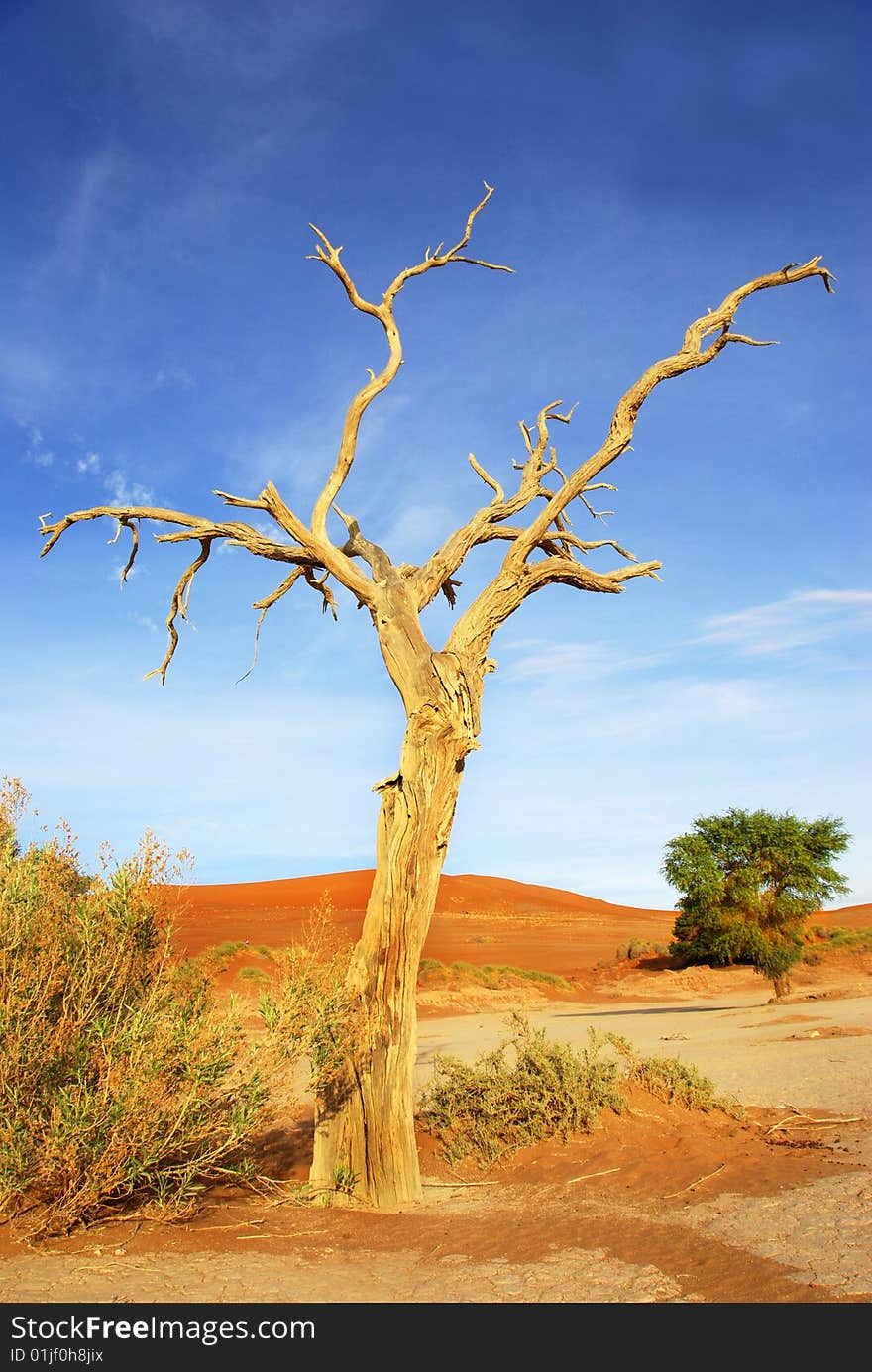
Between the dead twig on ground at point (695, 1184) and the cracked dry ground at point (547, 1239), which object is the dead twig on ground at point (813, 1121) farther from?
the dead twig on ground at point (695, 1184)

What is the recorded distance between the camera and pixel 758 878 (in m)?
24.6

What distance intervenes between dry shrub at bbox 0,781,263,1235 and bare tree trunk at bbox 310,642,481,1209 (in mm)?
1046

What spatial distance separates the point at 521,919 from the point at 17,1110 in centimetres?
6168

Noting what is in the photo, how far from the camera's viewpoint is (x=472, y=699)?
8.15 m

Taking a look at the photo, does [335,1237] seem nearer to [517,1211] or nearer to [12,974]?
[517,1211]

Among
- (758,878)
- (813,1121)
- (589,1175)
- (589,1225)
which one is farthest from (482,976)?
(589,1225)

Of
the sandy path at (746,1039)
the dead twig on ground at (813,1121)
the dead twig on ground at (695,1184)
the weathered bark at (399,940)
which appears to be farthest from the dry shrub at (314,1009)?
the dead twig on ground at (813,1121)

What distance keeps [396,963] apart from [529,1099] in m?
2.54

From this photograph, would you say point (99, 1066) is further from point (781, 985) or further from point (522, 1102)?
point (781, 985)

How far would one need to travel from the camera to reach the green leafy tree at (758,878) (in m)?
24.0

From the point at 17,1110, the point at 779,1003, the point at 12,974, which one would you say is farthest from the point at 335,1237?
the point at 779,1003

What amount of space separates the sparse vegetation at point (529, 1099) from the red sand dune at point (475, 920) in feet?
55.3

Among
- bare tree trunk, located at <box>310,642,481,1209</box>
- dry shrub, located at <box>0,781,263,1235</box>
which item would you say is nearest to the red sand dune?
bare tree trunk, located at <box>310,642,481,1209</box>
